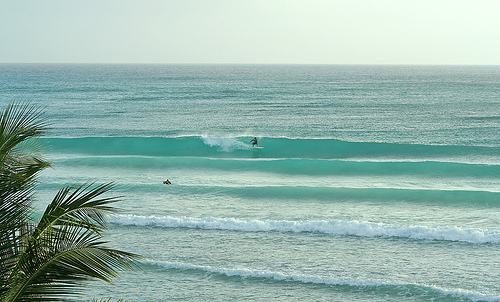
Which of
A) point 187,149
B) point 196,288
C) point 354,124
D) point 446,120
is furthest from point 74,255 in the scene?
point 446,120

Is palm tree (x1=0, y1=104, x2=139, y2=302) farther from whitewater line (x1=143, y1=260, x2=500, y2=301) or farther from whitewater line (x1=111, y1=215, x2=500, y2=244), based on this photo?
whitewater line (x1=111, y1=215, x2=500, y2=244)

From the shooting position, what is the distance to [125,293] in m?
11.0

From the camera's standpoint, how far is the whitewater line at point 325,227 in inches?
548

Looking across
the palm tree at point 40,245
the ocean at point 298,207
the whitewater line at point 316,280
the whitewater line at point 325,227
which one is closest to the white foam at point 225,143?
the ocean at point 298,207

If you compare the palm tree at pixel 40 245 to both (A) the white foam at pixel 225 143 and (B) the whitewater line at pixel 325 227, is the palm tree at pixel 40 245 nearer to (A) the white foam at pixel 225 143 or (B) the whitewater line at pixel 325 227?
(B) the whitewater line at pixel 325 227

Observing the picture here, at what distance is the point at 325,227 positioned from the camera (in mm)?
14727

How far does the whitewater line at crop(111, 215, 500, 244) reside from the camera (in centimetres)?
1391

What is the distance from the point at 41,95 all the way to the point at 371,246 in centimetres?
6337

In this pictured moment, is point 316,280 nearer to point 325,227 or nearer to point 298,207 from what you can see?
point 325,227

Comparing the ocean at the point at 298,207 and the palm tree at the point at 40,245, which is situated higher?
the palm tree at the point at 40,245

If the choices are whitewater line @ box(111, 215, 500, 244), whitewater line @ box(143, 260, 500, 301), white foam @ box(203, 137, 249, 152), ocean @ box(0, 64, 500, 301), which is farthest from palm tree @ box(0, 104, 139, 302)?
white foam @ box(203, 137, 249, 152)

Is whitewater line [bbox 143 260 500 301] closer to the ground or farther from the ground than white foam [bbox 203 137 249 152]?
closer to the ground

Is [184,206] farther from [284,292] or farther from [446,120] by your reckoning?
[446,120]

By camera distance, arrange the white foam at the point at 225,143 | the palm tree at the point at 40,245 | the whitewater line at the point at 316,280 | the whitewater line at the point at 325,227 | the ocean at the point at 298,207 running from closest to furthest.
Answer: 1. the palm tree at the point at 40,245
2. the whitewater line at the point at 316,280
3. the ocean at the point at 298,207
4. the whitewater line at the point at 325,227
5. the white foam at the point at 225,143
